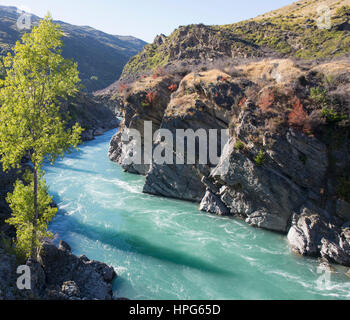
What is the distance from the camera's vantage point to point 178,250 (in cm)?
A: 2009

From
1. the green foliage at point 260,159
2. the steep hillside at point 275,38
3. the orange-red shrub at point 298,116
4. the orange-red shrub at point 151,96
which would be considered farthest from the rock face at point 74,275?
the steep hillside at point 275,38

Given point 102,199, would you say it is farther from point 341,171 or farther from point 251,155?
point 341,171

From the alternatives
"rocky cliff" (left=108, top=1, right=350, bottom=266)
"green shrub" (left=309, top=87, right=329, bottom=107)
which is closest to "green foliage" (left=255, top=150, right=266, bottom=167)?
"rocky cliff" (left=108, top=1, right=350, bottom=266)

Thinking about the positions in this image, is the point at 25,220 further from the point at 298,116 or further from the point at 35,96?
the point at 298,116

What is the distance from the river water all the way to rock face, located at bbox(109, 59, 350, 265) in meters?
1.79

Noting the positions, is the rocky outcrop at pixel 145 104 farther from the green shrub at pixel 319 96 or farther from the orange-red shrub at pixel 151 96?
the green shrub at pixel 319 96

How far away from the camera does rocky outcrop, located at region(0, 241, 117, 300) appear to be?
1184 centimetres

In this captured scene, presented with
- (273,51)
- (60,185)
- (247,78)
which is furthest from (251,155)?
(273,51)

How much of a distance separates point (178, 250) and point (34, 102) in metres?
14.2

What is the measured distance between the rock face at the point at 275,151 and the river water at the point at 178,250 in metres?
1.79

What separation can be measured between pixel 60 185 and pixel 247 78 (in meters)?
26.6

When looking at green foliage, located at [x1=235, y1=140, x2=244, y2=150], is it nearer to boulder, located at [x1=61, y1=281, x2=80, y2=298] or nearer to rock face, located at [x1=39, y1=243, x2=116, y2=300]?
rock face, located at [x1=39, y1=243, x2=116, y2=300]

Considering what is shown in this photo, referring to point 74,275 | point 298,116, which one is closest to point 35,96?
point 74,275

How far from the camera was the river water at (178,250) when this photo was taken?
15906mm
